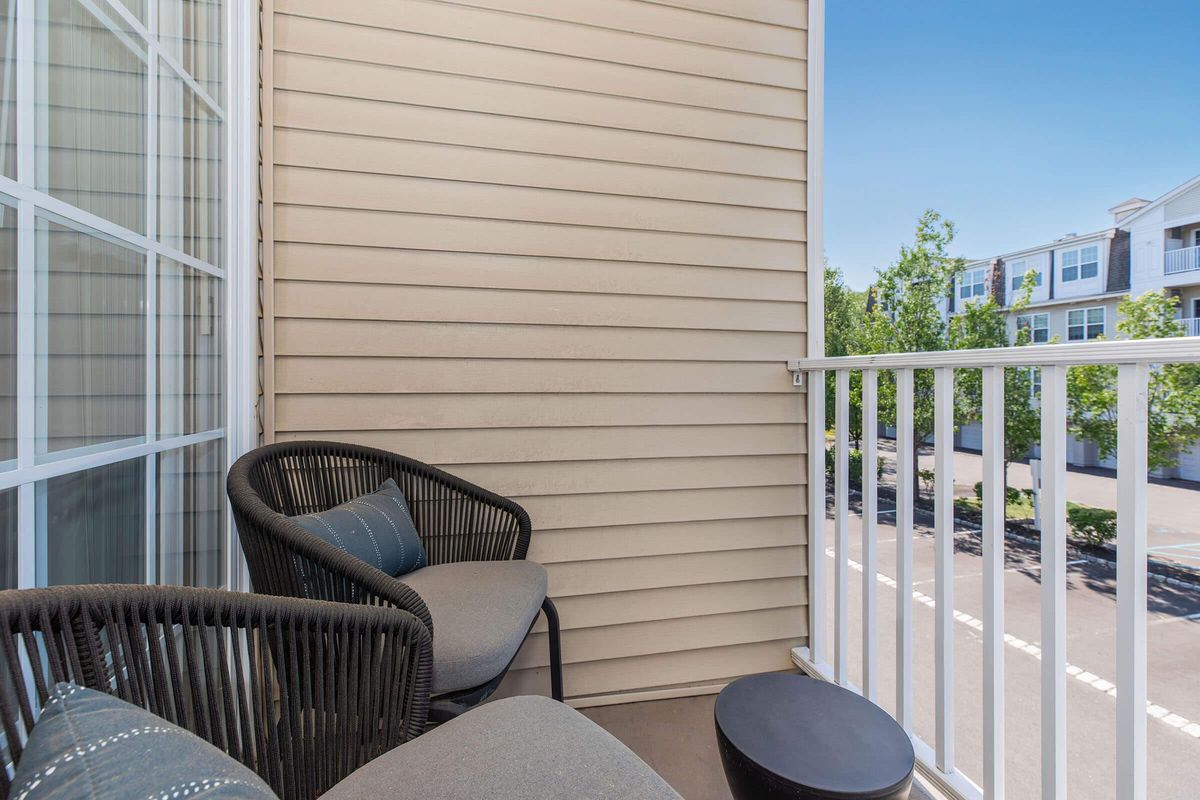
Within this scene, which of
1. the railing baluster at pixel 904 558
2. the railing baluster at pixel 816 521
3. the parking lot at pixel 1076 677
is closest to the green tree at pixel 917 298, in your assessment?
the parking lot at pixel 1076 677

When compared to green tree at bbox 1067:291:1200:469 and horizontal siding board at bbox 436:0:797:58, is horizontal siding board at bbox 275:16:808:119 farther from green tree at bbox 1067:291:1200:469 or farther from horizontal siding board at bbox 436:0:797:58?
green tree at bbox 1067:291:1200:469

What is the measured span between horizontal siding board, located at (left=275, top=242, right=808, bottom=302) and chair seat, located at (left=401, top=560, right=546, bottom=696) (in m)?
0.98

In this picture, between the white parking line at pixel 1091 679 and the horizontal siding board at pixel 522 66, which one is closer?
the horizontal siding board at pixel 522 66

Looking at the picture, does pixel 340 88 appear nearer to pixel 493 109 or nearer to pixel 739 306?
pixel 493 109

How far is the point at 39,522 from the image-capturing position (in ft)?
2.76

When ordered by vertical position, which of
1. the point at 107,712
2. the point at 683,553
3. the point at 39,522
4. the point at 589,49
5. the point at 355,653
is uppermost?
the point at 589,49

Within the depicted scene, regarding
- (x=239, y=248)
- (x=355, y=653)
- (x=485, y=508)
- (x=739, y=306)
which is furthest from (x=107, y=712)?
(x=739, y=306)

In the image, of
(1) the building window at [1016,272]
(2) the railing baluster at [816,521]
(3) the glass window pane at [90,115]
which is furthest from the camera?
(1) the building window at [1016,272]

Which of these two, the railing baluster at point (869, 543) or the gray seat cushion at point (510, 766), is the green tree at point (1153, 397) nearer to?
the railing baluster at point (869, 543)

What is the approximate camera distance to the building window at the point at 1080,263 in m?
14.4

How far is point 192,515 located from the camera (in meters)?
1.45

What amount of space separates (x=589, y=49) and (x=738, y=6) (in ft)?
2.16

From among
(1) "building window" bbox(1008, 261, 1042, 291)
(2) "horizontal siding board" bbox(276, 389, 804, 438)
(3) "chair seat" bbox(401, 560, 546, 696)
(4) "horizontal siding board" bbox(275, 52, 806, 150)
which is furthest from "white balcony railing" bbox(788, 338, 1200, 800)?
(1) "building window" bbox(1008, 261, 1042, 291)

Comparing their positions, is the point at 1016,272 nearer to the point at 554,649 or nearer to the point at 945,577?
the point at 945,577
